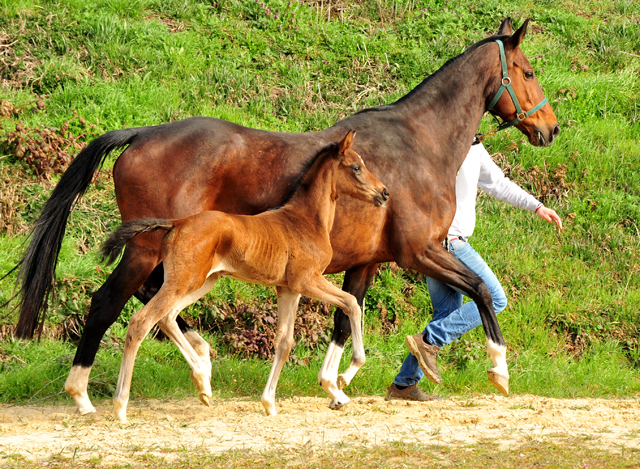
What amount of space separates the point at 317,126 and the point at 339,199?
438 centimetres

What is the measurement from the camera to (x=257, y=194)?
17.5ft

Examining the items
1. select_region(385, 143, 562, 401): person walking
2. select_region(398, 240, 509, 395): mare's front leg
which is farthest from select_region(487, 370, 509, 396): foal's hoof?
select_region(385, 143, 562, 401): person walking

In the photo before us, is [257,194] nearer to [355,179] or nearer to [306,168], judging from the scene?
[306,168]

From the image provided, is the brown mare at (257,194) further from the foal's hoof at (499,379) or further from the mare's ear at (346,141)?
the mare's ear at (346,141)

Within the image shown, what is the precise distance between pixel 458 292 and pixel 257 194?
6.12 feet

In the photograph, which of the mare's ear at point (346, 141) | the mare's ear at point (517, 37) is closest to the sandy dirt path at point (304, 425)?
the mare's ear at point (346, 141)

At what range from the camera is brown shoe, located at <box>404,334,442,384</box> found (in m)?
5.61

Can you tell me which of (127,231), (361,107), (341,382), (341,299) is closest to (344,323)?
(341,382)

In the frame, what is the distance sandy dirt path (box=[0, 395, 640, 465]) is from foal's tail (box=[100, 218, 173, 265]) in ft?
3.63

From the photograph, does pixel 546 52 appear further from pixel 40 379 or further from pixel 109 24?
pixel 40 379

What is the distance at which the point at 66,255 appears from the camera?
7.28 meters

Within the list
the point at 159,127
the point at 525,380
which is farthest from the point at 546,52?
the point at 159,127

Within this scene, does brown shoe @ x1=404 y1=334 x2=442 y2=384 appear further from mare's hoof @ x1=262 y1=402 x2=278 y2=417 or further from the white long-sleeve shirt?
mare's hoof @ x1=262 y1=402 x2=278 y2=417

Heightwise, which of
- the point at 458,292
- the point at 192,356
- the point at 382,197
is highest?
the point at 382,197
